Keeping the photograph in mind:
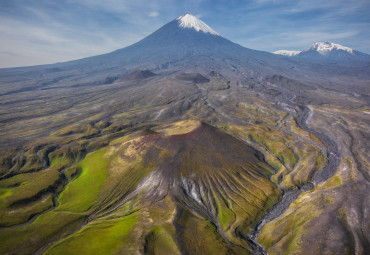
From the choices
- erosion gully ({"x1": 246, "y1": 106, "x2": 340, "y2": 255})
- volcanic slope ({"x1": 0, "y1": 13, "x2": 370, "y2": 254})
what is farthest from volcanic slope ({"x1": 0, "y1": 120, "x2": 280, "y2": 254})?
erosion gully ({"x1": 246, "y1": 106, "x2": 340, "y2": 255})

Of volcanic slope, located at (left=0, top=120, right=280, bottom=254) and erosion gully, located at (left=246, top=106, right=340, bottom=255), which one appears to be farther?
erosion gully, located at (left=246, top=106, right=340, bottom=255)

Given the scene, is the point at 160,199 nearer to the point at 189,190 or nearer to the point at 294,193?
the point at 189,190

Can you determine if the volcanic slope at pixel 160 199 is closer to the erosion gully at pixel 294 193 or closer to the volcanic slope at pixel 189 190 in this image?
the volcanic slope at pixel 189 190

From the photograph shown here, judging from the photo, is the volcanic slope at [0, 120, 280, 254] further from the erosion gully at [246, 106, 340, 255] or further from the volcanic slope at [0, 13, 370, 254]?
the erosion gully at [246, 106, 340, 255]

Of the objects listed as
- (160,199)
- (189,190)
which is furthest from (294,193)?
(160,199)

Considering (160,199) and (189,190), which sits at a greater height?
(160,199)

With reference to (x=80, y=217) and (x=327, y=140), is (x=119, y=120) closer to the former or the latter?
(x=80, y=217)

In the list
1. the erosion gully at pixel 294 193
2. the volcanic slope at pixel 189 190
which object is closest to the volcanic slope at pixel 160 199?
the volcanic slope at pixel 189 190

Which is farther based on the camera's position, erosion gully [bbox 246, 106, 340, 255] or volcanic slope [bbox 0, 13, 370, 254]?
erosion gully [bbox 246, 106, 340, 255]

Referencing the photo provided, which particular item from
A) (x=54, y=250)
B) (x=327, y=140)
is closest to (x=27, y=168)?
(x=54, y=250)
